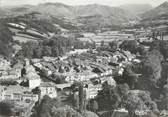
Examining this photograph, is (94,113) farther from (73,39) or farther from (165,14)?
(73,39)

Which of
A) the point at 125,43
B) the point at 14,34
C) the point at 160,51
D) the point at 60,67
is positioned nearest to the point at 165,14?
the point at 160,51

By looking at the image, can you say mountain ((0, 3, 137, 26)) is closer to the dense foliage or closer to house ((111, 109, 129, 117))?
the dense foliage

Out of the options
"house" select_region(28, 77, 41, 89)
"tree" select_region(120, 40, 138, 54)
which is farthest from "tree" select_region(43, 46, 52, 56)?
"house" select_region(28, 77, 41, 89)

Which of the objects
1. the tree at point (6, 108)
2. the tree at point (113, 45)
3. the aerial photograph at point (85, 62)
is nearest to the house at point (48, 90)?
the aerial photograph at point (85, 62)

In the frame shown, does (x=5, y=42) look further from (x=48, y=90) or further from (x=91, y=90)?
(x=91, y=90)

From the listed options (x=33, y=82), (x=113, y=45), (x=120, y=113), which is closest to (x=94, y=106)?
(x=120, y=113)

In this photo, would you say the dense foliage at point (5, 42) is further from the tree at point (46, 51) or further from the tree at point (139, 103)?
the tree at point (139, 103)
